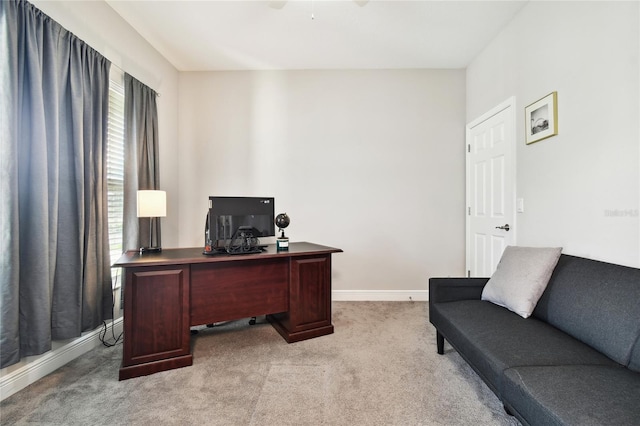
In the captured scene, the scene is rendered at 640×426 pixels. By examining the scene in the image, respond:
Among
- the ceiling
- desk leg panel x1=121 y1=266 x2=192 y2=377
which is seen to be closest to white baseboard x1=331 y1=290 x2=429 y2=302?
desk leg panel x1=121 y1=266 x2=192 y2=377

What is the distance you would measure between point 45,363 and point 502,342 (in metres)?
2.86

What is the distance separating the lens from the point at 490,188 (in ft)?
9.65

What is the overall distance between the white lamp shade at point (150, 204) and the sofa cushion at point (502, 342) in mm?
2382

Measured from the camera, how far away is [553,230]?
2129 mm

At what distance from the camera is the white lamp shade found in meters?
2.29

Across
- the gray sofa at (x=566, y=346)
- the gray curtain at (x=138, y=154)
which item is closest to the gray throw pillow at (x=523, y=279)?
the gray sofa at (x=566, y=346)

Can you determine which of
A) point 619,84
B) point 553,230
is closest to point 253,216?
point 553,230

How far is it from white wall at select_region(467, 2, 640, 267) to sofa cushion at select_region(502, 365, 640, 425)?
0.89 m

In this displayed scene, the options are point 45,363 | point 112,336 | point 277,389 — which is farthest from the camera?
point 112,336

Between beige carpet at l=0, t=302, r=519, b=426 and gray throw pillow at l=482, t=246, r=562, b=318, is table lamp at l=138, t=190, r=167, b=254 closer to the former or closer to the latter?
beige carpet at l=0, t=302, r=519, b=426

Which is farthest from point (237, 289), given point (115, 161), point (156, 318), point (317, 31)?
point (317, 31)

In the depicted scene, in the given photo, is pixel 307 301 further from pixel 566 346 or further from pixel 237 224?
pixel 566 346

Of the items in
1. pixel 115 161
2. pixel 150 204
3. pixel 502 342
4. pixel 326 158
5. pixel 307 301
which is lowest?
pixel 307 301

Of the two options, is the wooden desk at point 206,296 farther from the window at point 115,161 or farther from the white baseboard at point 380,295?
the white baseboard at point 380,295
